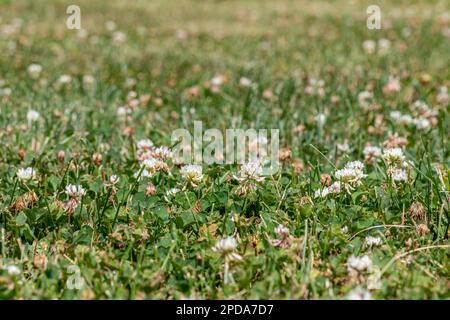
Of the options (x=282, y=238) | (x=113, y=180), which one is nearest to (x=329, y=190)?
(x=282, y=238)

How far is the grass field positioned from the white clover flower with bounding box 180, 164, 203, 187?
1 cm

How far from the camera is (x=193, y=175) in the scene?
3205 mm

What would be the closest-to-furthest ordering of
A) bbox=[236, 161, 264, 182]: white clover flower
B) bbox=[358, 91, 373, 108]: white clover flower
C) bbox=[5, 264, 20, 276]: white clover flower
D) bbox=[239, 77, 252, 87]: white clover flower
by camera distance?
bbox=[5, 264, 20, 276]: white clover flower
bbox=[236, 161, 264, 182]: white clover flower
bbox=[358, 91, 373, 108]: white clover flower
bbox=[239, 77, 252, 87]: white clover flower

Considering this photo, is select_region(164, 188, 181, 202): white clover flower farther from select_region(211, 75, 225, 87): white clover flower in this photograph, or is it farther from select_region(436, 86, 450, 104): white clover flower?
select_region(436, 86, 450, 104): white clover flower

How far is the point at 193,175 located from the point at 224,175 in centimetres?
22

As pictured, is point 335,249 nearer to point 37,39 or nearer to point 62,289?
point 62,289

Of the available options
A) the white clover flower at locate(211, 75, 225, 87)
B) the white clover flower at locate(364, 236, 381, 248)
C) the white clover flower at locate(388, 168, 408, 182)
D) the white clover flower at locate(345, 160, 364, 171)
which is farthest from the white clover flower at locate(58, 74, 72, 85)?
the white clover flower at locate(364, 236, 381, 248)

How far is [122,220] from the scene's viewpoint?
2.95 meters

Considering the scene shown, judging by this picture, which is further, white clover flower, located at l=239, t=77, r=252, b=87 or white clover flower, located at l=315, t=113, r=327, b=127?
white clover flower, located at l=239, t=77, r=252, b=87

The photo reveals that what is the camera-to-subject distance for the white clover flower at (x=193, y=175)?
3203 mm

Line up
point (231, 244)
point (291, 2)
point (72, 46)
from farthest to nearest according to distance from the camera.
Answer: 1. point (291, 2)
2. point (72, 46)
3. point (231, 244)

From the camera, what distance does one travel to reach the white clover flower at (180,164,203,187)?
320 cm
